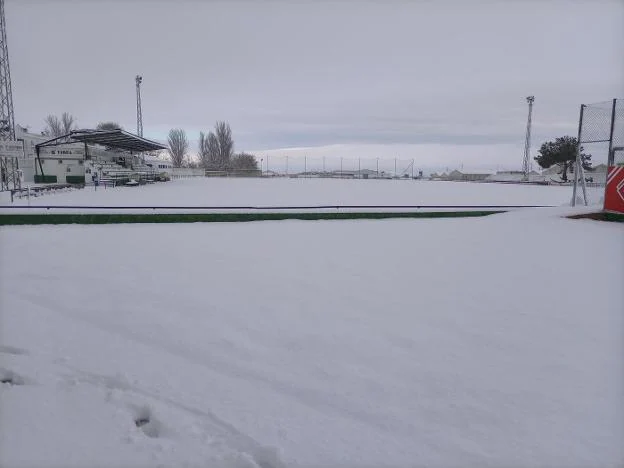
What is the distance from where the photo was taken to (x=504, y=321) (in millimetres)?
4273

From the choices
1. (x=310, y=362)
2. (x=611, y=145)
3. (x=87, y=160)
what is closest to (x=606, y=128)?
(x=611, y=145)

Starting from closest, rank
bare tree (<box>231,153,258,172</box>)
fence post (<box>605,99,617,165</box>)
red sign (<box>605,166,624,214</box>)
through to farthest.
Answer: red sign (<box>605,166,624,214</box>) < fence post (<box>605,99,617,165</box>) < bare tree (<box>231,153,258,172</box>)

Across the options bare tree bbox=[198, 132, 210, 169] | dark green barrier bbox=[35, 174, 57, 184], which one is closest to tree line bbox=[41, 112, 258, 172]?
bare tree bbox=[198, 132, 210, 169]

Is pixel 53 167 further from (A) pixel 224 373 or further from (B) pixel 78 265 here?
(A) pixel 224 373

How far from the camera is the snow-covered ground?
2.46 meters

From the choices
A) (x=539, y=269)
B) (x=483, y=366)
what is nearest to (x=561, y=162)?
(x=539, y=269)

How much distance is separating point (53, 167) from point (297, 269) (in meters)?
40.3

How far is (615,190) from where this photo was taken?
945cm

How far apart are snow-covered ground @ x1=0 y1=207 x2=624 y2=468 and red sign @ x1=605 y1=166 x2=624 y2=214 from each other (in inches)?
136

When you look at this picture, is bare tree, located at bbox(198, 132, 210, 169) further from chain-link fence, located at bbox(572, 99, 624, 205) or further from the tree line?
chain-link fence, located at bbox(572, 99, 624, 205)

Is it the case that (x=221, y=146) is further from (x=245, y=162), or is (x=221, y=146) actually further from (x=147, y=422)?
(x=147, y=422)

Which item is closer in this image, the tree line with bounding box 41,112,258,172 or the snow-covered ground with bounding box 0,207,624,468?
the snow-covered ground with bounding box 0,207,624,468

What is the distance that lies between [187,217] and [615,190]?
1097 cm

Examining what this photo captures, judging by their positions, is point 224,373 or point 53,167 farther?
point 53,167
